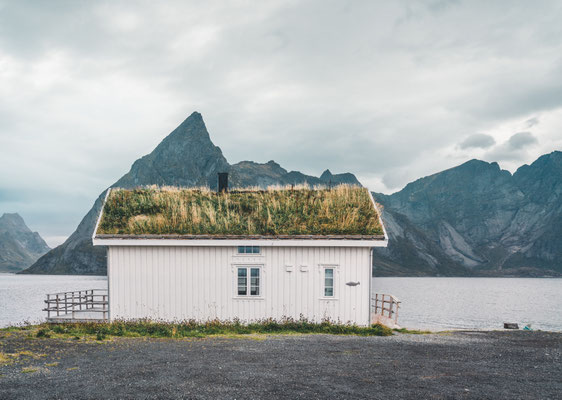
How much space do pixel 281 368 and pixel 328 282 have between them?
877 centimetres

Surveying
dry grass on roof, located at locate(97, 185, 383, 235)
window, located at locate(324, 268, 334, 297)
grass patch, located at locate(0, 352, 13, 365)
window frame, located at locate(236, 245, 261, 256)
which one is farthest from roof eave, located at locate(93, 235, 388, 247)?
grass patch, located at locate(0, 352, 13, 365)

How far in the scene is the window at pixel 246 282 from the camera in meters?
22.5

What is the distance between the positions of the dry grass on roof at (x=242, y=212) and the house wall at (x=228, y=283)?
0.99 metres

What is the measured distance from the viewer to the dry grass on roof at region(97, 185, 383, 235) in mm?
23016

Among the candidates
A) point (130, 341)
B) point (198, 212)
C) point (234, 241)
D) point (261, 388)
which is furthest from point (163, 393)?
point (198, 212)

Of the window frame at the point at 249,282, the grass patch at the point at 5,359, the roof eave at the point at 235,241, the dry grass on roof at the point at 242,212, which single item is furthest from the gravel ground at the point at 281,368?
the dry grass on roof at the point at 242,212

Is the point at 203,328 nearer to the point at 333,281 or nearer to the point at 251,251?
the point at 251,251

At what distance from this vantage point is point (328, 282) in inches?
885

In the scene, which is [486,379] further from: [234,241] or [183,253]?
[183,253]

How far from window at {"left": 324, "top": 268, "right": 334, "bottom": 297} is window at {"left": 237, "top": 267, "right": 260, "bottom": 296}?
3.04m

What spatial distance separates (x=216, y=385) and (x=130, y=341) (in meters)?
8.20

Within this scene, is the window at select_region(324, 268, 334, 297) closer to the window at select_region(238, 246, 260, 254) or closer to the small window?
the window at select_region(238, 246, 260, 254)

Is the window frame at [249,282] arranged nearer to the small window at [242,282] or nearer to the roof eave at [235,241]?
the small window at [242,282]

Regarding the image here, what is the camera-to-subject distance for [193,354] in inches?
639
